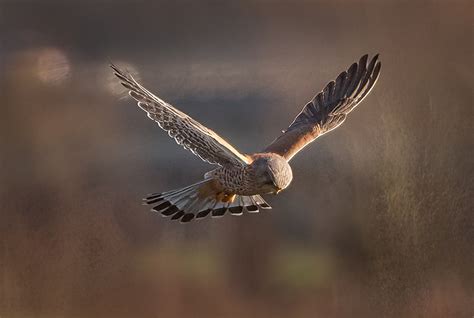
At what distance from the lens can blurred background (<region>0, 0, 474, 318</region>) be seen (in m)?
2.99

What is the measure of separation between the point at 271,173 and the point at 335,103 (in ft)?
1.86

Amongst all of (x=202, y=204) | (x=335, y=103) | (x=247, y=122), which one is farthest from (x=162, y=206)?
(x=247, y=122)

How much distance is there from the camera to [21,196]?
3.07 metres

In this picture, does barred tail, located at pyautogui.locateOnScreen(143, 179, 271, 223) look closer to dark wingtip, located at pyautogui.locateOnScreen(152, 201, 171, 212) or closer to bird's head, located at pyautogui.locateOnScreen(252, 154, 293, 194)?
dark wingtip, located at pyautogui.locateOnScreen(152, 201, 171, 212)

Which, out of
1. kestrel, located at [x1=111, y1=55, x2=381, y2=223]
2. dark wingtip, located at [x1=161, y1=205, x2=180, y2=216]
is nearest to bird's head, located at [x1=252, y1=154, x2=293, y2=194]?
kestrel, located at [x1=111, y1=55, x2=381, y2=223]

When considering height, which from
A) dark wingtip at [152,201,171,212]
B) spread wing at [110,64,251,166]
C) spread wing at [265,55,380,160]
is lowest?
dark wingtip at [152,201,171,212]

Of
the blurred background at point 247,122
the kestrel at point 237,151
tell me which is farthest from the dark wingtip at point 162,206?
the blurred background at point 247,122

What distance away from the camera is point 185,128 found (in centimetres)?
177

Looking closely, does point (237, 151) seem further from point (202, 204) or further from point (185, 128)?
point (202, 204)

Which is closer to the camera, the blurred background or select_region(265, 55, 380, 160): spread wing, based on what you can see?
select_region(265, 55, 380, 160): spread wing

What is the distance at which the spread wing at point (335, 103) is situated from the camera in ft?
7.07

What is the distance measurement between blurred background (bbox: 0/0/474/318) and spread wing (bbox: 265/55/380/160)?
63 centimetres

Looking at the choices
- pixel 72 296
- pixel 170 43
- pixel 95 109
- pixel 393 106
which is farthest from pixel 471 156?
pixel 72 296

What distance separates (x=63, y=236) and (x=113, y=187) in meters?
0.36
